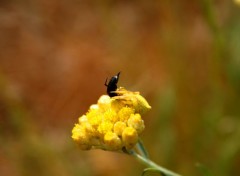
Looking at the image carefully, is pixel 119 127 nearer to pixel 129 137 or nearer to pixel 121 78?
pixel 129 137

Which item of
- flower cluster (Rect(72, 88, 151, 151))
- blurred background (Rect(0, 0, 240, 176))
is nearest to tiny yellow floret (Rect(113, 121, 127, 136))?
flower cluster (Rect(72, 88, 151, 151))

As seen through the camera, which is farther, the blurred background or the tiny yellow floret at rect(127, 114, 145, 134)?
the blurred background

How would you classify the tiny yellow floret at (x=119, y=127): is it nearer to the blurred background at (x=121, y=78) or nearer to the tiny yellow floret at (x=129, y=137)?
the tiny yellow floret at (x=129, y=137)

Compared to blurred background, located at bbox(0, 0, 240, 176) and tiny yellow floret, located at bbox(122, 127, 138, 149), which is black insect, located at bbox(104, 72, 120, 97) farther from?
blurred background, located at bbox(0, 0, 240, 176)

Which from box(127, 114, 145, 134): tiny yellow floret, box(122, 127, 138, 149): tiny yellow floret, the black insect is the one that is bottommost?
box(122, 127, 138, 149): tiny yellow floret

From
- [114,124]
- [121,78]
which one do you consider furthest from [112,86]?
[121,78]

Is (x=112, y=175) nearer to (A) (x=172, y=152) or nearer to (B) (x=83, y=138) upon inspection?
(A) (x=172, y=152)

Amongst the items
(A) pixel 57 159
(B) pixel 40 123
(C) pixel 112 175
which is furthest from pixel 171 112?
(B) pixel 40 123
